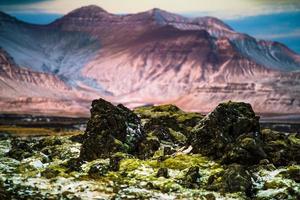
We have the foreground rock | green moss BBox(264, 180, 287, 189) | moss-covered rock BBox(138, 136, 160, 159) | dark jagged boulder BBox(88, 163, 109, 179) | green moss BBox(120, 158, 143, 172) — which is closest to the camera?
the foreground rock

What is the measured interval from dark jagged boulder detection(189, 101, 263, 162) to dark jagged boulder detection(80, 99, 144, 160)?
718 cm

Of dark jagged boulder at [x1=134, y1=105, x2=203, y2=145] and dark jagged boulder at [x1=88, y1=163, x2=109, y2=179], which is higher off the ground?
dark jagged boulder at [x1=134, y1=105, x2=203, y2=145]

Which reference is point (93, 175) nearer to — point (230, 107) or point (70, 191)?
point (70, 191)

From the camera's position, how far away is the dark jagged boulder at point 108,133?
215 ft

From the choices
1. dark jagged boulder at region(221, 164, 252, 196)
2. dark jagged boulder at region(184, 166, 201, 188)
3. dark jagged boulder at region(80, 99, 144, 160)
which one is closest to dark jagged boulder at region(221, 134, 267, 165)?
dark jagged boulder at region(184, 166, 201, 188)

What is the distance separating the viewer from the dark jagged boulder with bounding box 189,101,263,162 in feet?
204

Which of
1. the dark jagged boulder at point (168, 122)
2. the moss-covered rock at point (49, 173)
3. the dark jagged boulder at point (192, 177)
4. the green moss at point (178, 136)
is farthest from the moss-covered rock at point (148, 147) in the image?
the moss-covered rock at point (49, 173)

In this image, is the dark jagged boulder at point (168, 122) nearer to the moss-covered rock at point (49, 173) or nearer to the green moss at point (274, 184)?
the moss-covered rock at point (49, 173)

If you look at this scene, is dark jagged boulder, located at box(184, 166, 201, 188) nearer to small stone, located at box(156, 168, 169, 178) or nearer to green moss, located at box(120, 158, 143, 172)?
small stone, located at box(156, 168, 169, 178)

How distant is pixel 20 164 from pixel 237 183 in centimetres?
2087

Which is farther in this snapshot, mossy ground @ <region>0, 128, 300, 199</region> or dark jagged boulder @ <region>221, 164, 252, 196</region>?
dark jagged boulder @ <region>221, 164, 252, 196</region>

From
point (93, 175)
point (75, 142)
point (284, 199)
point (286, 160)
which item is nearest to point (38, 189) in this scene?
point (93, 175)

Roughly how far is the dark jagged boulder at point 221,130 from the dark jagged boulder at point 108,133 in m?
7.18

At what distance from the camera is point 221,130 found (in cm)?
6300
